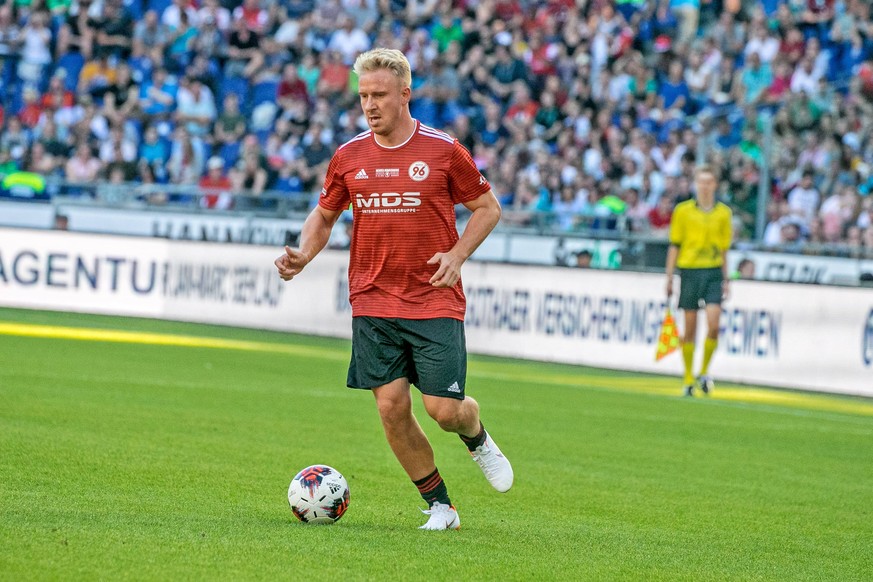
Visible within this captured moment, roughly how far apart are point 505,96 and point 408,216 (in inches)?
836

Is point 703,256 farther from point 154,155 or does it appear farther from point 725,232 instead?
point 154,155

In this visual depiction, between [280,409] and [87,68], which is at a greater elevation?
[87,68]

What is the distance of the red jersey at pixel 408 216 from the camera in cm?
759

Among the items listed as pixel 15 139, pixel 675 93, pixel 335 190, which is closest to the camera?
pixel 335 190

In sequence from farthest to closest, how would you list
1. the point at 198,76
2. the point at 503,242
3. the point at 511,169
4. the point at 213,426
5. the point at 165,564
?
1. the point at 198,76
2. the point at 511,169
3. the point at 503,242
4. the point at 213,426
5. the point at 165,564

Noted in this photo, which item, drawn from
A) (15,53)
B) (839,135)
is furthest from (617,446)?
(15,53)

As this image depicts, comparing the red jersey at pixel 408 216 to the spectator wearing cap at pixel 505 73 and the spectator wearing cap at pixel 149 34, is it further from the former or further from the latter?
the spectator wearing cap at pixel 149 34

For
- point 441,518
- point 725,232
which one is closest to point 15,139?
point 725,232

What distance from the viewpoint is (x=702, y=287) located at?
1750 cm

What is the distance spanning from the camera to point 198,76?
30109 mm

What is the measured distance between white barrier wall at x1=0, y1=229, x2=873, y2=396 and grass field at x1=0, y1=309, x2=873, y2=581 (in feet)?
3.40

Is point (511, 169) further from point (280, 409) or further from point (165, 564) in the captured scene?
point (165, 564)

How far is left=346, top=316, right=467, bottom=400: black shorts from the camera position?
754 cm

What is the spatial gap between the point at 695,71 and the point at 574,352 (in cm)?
843
